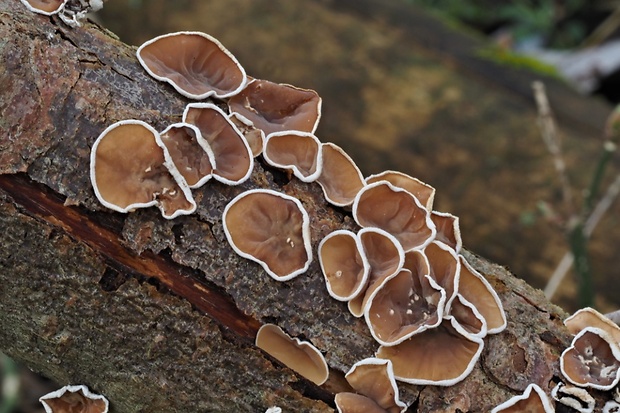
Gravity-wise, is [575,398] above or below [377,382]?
above

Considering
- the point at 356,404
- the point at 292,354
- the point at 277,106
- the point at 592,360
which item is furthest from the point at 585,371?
the point at 277,106

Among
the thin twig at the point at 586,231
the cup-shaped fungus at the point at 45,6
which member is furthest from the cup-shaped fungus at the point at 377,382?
the thin twig at the point at 586,231

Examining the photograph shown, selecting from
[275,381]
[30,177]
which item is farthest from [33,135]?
[275,381]

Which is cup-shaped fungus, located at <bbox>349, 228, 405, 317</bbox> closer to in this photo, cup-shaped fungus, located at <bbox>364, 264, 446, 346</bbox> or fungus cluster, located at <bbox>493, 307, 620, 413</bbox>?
cup-shaped fungus, located at <bbox>364, 264, 446, 346</bbox>

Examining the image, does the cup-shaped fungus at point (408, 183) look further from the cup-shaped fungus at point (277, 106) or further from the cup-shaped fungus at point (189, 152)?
the cup-shaped fungus at point (189, 152)

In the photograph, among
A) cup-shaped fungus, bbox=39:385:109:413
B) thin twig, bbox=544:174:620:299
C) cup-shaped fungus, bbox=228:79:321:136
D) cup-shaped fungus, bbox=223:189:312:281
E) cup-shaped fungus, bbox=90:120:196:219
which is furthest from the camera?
thin twig, bbox=544:174:620:299

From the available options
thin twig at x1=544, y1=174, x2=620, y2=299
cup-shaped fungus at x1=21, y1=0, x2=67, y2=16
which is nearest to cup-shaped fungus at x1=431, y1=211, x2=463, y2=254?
cup-shaped fungus at x1=21, y1=0, x2=67, y2=16

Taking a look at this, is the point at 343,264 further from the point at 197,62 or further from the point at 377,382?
the point at 197,62
